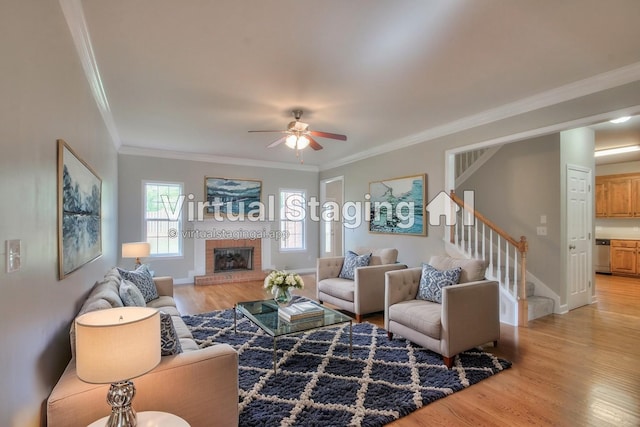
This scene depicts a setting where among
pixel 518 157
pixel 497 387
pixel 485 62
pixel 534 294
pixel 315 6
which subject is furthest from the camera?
pixel 518 157

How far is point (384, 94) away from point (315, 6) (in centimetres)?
152

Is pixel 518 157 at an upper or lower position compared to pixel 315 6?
lower

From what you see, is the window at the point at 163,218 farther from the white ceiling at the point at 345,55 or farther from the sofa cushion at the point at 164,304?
the sofa cushion at the point at 164,304

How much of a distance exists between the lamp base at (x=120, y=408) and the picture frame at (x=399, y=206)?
166 inches

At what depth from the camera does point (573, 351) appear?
2984 mm

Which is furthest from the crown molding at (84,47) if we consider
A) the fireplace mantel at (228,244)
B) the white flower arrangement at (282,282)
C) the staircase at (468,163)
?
the staircase at (468,163)

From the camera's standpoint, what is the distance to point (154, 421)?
1.35 meters

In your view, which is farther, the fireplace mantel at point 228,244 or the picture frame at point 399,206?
the fireplace mantel at point 228,244

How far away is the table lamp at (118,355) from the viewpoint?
1131 mm

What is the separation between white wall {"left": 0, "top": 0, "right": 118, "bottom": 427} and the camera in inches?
43.7

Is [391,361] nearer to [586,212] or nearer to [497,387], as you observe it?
[497,387]

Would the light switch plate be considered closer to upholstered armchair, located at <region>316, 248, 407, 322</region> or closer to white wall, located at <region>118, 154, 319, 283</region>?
upholstered armchair, located at <region>316, 248, 407, 322</region>

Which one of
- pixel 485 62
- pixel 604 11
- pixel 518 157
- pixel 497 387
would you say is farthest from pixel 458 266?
pixel 518 157

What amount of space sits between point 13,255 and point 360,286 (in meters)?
3.31
